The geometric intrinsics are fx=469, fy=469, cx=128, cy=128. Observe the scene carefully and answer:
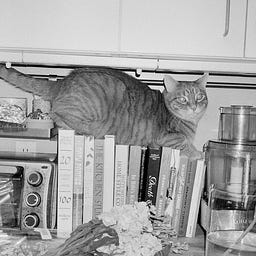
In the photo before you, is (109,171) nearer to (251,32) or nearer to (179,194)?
(179,194)

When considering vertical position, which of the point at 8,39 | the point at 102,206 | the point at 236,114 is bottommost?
the point at 102,206

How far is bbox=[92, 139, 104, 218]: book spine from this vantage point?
50.4 inches

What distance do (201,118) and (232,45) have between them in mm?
379

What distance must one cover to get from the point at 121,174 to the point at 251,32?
1.72 feet

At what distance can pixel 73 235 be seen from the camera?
3.04 ft

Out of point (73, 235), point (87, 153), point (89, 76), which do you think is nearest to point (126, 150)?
point (87, 153)

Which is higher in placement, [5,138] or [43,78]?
[43,78]

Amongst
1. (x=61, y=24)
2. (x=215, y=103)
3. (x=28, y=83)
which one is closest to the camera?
(x=61, y=24)

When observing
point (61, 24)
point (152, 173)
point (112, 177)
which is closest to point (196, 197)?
point (152, 173)

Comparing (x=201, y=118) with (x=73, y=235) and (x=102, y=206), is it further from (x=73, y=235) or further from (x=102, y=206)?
(x=73, y=235)

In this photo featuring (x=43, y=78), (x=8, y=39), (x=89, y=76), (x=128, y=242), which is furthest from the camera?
(x=43, y=78)

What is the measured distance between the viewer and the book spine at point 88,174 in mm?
1278

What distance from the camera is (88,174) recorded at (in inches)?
50.4

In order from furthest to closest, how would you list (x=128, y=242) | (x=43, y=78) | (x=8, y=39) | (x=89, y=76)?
(x=43, y=78), (x=89, y=76), (x=8, y=39), (x=128, y=242)
